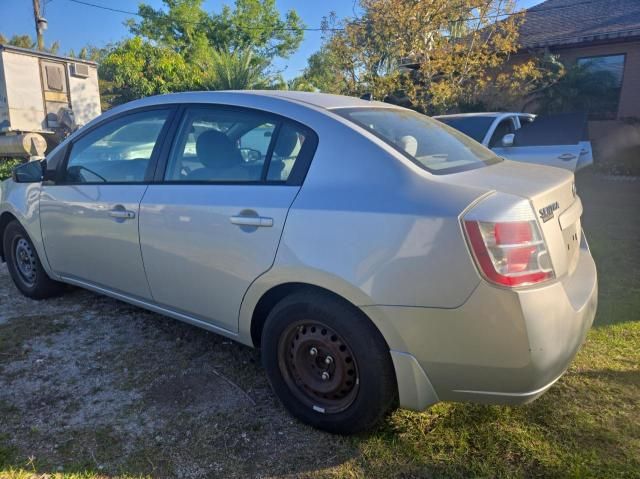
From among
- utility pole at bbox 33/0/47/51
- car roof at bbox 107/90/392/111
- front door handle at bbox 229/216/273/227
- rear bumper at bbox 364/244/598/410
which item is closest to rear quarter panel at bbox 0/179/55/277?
car roof at bbox 107/90/392/111

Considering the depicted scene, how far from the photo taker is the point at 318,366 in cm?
244

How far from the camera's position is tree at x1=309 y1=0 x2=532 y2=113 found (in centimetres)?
1280

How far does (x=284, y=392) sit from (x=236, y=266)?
2.29ft

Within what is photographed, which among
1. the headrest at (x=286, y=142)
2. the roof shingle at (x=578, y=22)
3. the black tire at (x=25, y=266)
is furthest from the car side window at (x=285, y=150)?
the roof shingle at (x=578, y=22)

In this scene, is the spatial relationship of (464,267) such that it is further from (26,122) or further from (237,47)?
(237,47)

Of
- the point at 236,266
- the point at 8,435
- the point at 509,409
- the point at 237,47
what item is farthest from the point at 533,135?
the point at 237,47

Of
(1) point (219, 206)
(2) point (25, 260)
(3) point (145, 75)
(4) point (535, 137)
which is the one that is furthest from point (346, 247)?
(3) point (145, 75)

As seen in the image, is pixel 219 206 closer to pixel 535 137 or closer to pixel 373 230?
pixel 373 230

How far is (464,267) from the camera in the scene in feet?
6.30

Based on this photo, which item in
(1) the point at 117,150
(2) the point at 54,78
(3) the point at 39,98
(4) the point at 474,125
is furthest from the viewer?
(2) the point at 54,78

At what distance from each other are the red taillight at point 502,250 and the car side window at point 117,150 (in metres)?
2.15

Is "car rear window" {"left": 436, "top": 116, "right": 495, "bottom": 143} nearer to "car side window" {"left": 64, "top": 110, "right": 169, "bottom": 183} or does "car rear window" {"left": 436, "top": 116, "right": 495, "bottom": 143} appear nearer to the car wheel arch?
"car side window" {"left": 64, "top": 110, "right": 169, "bottom": 183}

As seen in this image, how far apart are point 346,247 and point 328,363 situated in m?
0.60

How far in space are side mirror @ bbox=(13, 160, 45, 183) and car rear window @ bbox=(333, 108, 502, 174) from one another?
2584 mm
